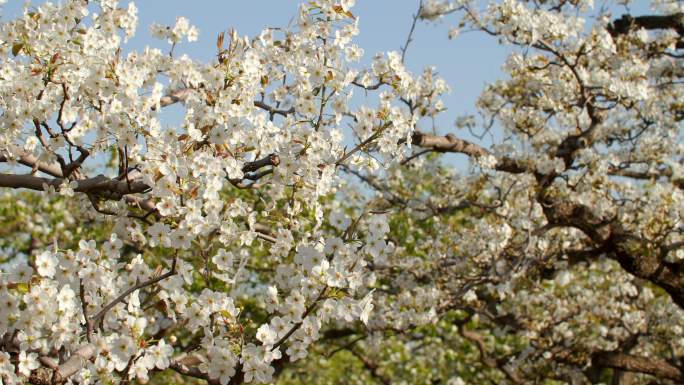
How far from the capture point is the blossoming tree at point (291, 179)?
365cm

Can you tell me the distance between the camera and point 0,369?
3445mm

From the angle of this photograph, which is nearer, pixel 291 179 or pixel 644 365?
pixel 291 179

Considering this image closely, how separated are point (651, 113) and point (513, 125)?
1.54 metres

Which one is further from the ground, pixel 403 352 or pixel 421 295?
pixel 403 352

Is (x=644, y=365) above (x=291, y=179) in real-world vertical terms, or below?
above

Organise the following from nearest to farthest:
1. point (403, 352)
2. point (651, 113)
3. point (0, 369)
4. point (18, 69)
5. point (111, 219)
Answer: point (0, 369)
point (18, 69)
point (111, 219)
point (651, 113)
point (403, 352)

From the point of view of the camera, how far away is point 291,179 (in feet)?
14.2

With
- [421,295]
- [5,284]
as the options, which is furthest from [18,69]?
[421,295]

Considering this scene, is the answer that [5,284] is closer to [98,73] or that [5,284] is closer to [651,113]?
[98,73]

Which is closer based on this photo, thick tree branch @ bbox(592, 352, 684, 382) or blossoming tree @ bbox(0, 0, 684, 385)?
blossoming tree @ bbox(0, 0, 684, 385)

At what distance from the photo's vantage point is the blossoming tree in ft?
12.0

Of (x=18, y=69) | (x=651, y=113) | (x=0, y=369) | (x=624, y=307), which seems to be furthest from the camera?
(x=624, y=307)

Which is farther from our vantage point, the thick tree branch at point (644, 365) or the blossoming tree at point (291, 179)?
the thick tree branch at point (644, 365)

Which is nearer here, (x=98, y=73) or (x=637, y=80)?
(x=98, y=73)
